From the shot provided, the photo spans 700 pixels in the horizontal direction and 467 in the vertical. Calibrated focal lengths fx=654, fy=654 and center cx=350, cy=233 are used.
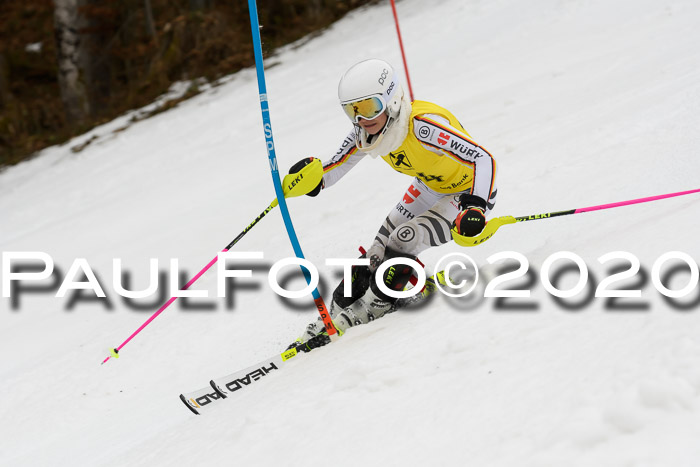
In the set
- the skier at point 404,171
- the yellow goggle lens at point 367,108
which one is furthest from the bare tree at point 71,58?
the yellow goggle lens at point 367,108

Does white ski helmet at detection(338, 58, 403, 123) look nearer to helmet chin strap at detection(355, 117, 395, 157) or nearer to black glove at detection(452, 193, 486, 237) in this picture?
helmet chin strap at detection(355, 117, 395, 157)

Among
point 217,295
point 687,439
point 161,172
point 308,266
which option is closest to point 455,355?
point 687,439

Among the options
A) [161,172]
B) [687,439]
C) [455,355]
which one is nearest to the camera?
[687,439]

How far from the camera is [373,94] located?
10.9 ft

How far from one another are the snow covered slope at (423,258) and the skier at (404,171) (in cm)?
33

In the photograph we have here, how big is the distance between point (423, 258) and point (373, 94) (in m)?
2.12

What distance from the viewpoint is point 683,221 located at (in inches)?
127

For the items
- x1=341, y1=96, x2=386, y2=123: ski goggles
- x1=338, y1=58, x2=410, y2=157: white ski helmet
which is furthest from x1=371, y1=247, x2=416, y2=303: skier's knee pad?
x1=341, y1=96, x2=386, y2=123: ski goggles

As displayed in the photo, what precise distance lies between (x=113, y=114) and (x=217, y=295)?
31.0 feet

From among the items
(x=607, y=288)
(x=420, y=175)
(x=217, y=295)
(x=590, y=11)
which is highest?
(x=590, y=11)

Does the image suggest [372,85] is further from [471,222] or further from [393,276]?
[393,276]

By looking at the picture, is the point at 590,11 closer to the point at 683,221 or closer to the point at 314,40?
the point at 314,40

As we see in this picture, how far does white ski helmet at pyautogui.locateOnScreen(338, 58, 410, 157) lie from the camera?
3.32 m

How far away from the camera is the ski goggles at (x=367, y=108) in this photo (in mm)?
3328
